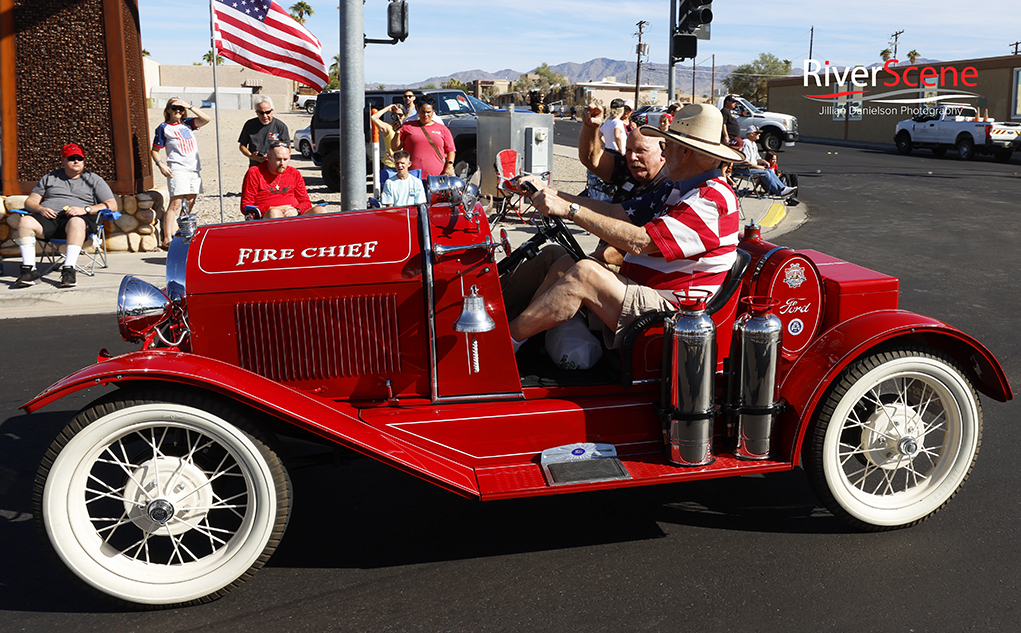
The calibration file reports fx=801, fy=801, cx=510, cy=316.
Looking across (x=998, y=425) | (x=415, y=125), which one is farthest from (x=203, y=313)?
(x=415, y=125)

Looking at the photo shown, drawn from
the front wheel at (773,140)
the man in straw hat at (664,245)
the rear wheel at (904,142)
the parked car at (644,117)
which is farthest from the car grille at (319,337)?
the rear wheel at (904,142)

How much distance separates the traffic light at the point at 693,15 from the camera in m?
9.55

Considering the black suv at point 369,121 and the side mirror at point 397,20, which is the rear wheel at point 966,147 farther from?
the side mirror at point 397,20

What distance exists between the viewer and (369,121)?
663 inches

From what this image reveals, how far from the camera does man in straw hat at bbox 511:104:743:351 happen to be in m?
3.23

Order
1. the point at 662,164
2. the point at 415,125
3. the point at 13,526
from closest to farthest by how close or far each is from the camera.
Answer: the point at 13,526
the point at 662,164
the point at 415,125

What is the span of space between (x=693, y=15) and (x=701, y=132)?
7.01 m

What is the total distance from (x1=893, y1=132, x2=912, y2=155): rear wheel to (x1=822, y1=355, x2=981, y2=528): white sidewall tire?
28842 millimetres

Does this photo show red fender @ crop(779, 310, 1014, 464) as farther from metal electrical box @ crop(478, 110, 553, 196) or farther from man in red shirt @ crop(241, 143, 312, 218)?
metal electrical box @ crop(478, 110, 553, 196)

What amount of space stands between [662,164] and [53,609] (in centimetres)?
343

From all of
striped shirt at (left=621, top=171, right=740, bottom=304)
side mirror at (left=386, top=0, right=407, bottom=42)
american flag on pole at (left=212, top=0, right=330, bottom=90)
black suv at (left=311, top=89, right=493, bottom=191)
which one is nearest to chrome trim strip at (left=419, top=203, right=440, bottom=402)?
striped shirt at (left=621, top=171, right=740, bottom=304)

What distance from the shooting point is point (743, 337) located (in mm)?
3105

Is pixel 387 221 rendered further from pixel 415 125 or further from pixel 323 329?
pixel 415 125

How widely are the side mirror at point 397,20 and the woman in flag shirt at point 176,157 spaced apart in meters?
2.84
